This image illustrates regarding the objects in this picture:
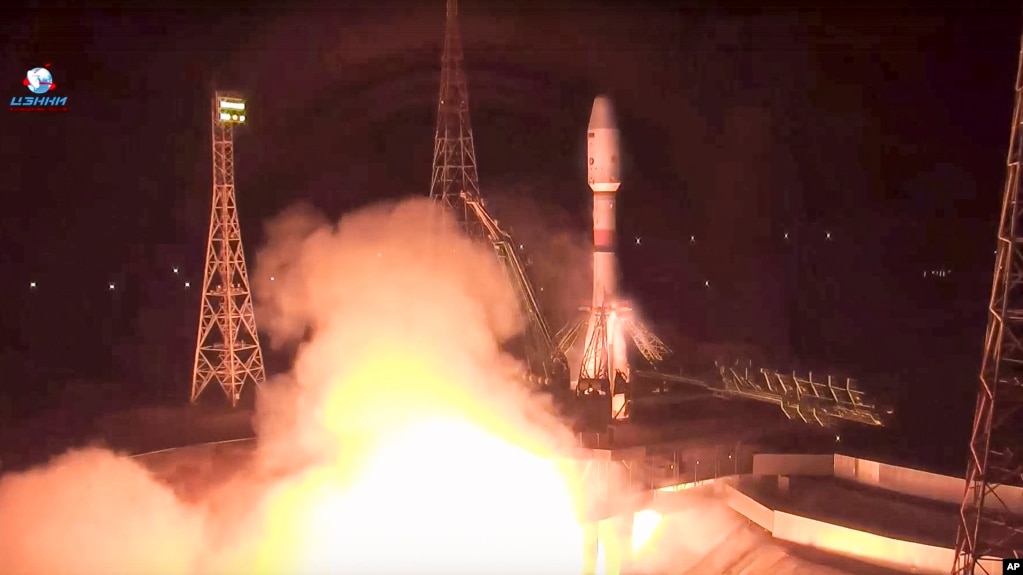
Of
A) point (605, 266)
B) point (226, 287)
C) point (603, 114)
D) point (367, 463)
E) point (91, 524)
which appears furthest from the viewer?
point (226, 287)

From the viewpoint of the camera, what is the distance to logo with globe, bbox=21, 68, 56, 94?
16.2 m

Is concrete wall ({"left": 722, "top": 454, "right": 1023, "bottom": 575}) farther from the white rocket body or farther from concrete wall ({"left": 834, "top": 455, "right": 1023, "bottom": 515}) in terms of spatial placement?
the white rocket body

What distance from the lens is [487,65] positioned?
17609 mm

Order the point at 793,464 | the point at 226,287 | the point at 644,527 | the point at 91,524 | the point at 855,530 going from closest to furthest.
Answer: the point at 855,530 → the point at 91,524 → the point at 644,527 → the point at 793,464 → the point at 226,287

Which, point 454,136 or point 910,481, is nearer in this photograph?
point 910,481

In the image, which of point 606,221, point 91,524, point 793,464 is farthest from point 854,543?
point 91,524

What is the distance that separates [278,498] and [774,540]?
25.9 feet

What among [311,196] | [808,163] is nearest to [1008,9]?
[808,163]

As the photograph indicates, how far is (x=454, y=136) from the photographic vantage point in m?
17.8

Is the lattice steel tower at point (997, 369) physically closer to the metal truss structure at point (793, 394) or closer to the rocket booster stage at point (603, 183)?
the metal truss structure at point (793, 394)

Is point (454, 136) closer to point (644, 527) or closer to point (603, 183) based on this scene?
point (603, 183)

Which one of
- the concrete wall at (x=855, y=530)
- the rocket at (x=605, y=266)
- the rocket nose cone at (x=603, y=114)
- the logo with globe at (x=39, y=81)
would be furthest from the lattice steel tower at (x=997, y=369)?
the logo with globe at (x=39, y=81)

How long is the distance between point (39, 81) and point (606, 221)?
37.1 feet

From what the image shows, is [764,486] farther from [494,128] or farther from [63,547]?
[63,547]
